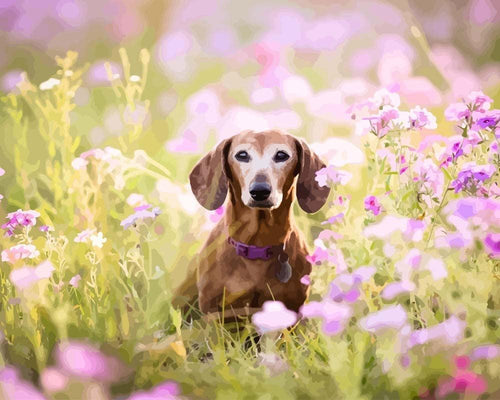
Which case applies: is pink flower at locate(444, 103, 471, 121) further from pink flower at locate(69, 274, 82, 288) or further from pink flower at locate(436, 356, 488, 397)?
pink flower at locate(69, 274, 82, 288)

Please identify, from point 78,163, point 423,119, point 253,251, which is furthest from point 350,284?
point 78,163

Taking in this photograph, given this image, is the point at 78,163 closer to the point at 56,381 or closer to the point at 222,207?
the point at 222,207

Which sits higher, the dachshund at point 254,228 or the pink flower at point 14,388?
the dachshund at point 254,228

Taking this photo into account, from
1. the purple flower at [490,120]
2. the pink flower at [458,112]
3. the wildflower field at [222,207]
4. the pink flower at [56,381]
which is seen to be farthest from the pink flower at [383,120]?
the pink flower at [56,381]

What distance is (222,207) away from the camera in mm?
3822

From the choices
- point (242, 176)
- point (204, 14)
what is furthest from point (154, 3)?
point (242, 176)

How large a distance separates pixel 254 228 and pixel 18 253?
946mm

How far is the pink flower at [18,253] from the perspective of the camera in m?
3.15

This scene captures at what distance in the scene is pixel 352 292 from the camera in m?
2.60

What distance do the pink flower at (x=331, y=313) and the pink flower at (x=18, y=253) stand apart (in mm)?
1215

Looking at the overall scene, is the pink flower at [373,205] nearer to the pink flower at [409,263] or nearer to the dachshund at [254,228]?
the dachshund at [254,228]

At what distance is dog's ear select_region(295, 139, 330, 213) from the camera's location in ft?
10.9

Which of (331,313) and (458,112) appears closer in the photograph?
(331,313)

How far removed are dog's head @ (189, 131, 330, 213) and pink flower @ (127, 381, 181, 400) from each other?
2.64 feet
